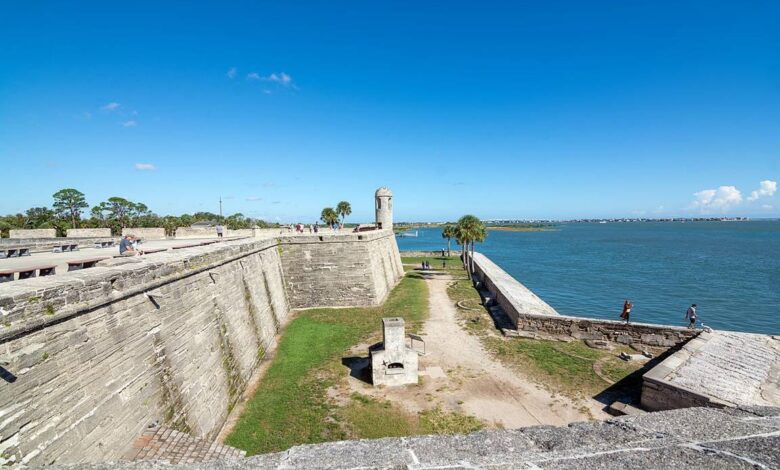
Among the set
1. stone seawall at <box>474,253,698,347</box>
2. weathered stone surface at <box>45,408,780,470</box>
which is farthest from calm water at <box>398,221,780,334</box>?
weathered stone surface at <box>45,408,780,470</box>

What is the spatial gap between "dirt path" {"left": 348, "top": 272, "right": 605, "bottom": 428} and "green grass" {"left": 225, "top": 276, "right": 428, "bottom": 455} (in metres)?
1.55

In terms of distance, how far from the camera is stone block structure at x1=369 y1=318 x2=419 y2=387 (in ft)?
36.1

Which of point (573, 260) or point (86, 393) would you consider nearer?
point (86, 393)

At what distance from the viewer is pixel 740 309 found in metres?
23.5

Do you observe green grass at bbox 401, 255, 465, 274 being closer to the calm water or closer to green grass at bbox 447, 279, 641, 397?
the calm water

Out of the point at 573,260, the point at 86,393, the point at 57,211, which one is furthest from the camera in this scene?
the point at 573,260

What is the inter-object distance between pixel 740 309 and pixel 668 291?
5514 mm

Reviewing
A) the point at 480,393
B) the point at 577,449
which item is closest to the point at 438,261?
the point at 480,393

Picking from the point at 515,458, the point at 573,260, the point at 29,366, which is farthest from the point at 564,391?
the point at 573,260

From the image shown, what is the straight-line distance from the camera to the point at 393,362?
11008mm

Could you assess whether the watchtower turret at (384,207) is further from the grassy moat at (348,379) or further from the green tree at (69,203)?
the green tree at (69,203)

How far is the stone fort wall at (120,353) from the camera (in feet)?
15.7

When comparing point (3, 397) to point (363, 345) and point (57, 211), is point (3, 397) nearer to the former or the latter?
point (363, 345)

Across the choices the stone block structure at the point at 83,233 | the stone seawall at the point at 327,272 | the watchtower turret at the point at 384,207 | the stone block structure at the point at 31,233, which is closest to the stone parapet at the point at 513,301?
the stone seawall at the point at 327,272
